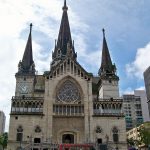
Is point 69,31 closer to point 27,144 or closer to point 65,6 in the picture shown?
point 65,6

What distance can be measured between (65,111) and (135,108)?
85326mm

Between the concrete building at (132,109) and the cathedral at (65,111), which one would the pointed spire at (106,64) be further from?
the concrete building at (132,109)

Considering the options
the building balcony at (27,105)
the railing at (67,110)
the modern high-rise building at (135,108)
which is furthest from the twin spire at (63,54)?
the modern high-rise building at (135,108)

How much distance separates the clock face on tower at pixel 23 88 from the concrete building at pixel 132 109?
80553 millimetres

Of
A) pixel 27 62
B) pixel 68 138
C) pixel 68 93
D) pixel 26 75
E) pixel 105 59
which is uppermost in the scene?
pixel 105 59

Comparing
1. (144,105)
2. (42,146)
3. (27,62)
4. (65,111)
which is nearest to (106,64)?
(65,111)

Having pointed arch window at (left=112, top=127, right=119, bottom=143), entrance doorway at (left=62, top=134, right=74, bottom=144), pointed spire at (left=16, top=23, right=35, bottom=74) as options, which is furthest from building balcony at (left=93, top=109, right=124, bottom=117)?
pointed spire at (left=16, top=23, right=35, bottom=74)

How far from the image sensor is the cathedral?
168 ft

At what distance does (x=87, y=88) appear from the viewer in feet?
184

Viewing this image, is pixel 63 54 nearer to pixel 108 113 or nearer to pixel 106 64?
pixel 106 64

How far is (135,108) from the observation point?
132 meters

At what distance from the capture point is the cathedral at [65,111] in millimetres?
51250

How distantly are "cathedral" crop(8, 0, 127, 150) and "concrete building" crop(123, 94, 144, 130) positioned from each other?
244ft

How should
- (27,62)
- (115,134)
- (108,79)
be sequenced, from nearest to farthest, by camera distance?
(115,134), (108,79), (27,62)
